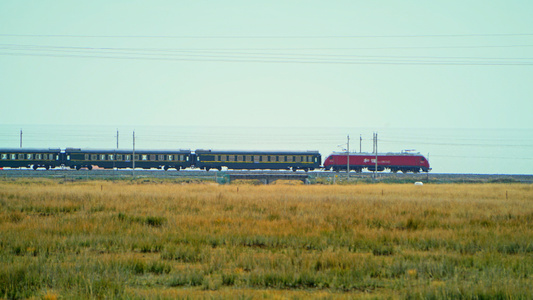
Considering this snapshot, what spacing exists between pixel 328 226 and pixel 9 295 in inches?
411

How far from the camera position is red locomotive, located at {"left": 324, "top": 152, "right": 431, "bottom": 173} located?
75.9 meters

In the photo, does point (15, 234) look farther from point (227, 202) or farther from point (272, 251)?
point (227, 202)

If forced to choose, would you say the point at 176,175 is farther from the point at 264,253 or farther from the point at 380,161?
the point at 264,253

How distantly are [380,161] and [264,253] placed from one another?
66.5 meters

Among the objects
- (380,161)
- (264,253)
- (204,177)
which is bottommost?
(204,177)

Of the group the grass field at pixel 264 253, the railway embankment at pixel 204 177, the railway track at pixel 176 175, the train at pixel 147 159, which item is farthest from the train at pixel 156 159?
the grass field at pixel 264 253

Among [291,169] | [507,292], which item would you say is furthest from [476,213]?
[291,169]

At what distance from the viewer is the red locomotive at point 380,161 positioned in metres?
75.9

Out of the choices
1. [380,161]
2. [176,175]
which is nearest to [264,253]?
[176,175]

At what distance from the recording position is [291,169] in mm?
73312

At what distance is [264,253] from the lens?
12188mm

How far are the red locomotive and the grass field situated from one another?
178ft

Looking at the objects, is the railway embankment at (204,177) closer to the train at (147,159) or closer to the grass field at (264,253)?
the train at (147,159)

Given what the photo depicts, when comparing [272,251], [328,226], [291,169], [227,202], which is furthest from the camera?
[291,169]
